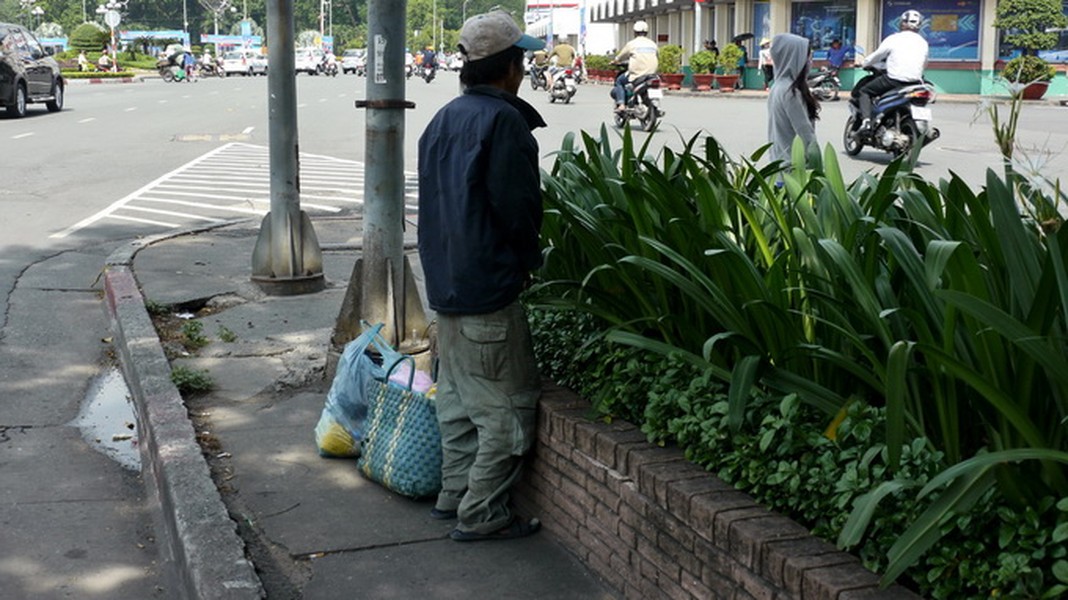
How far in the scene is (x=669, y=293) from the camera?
177 inches

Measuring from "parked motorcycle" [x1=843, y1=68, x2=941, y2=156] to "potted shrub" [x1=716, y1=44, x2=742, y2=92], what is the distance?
27.4 m

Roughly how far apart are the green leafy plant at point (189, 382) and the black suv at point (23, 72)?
70.8 feet

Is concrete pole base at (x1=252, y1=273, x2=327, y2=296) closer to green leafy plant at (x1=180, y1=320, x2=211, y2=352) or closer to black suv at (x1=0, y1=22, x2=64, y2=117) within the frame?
green leafy plant at (x1=180, y1=320, x2=211, y2=352)

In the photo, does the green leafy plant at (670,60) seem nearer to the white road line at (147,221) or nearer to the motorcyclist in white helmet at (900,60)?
the motorcyclist in white helmet at (900,60)

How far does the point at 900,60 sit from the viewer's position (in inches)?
639

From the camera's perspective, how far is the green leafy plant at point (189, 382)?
21.4 ft

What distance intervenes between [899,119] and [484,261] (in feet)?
42.7

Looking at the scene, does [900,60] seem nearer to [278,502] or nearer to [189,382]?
[189,382]

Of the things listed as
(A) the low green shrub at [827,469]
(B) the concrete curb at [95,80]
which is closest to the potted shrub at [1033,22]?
(A) the low green shrub at [827,469]

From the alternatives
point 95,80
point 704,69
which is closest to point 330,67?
point 95,80

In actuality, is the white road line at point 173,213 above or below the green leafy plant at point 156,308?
above

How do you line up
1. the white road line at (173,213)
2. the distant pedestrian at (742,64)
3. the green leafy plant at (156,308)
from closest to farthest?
the green leafy plant at (156,308)
the white road line at (173,213)
the distant pedestrian at (742,64)

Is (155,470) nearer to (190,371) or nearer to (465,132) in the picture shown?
(190,371)

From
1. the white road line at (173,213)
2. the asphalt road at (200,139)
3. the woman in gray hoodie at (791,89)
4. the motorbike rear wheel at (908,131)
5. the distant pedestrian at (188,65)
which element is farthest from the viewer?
the distant pedestrian at (188,65)
